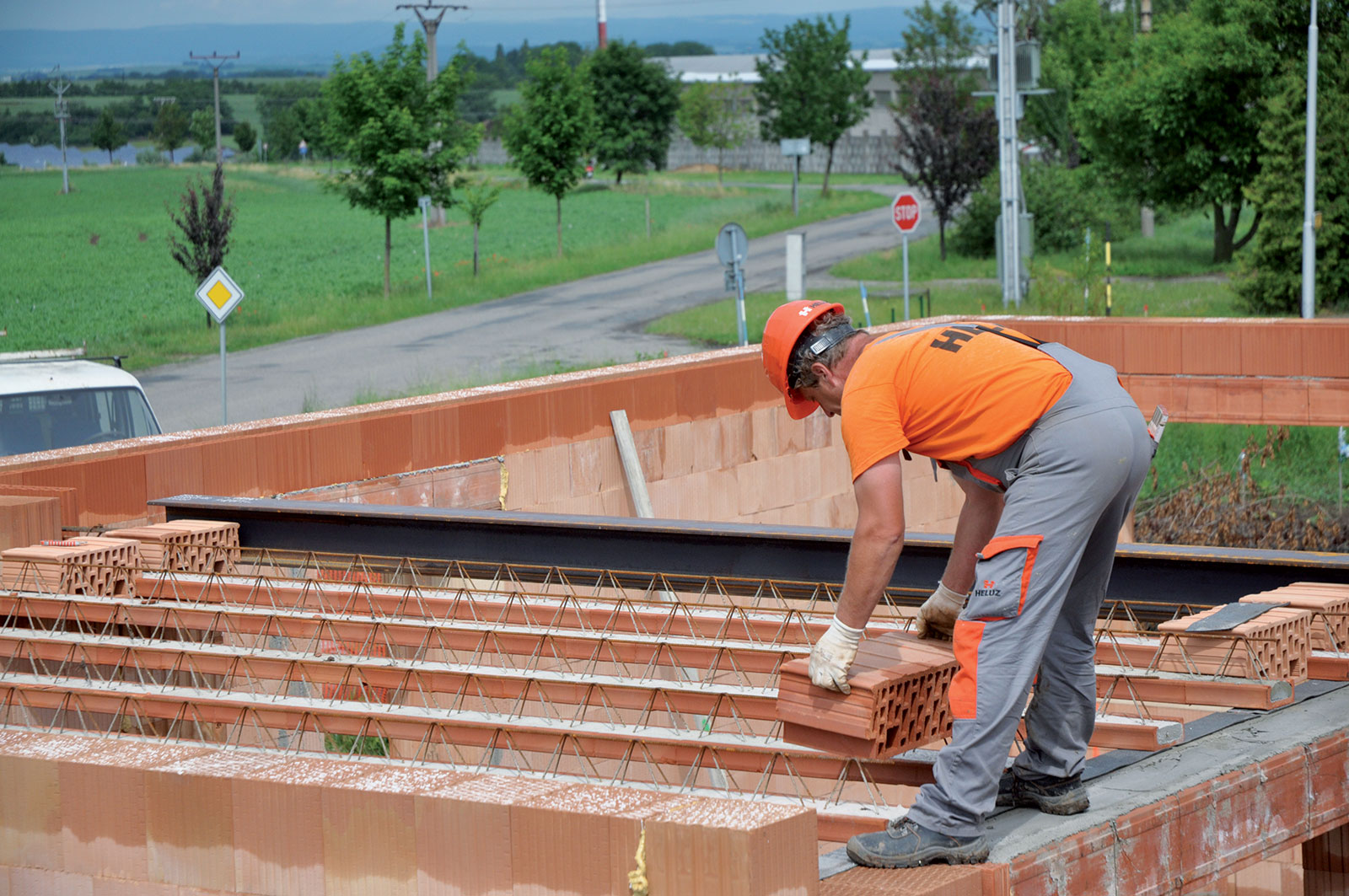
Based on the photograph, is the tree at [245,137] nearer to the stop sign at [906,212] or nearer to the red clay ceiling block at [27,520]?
the stop sign at [906,212]

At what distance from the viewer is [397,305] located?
3656 centimetres

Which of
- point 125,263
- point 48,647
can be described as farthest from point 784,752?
point 125,263

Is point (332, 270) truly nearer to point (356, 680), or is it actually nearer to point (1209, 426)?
point (1209, 426)

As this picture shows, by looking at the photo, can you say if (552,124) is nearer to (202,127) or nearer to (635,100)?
(202,127)

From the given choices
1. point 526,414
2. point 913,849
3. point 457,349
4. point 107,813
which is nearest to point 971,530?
Answer: point 913,849

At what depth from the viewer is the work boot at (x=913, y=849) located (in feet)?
13.6

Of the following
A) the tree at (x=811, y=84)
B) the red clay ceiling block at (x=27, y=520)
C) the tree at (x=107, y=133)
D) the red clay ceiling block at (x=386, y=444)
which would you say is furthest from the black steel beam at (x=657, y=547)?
the tree at (x=107, y=133)

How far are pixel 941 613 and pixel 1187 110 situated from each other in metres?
34.3

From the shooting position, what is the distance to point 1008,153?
29.1 m

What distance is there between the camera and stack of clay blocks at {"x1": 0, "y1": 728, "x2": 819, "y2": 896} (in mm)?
3725

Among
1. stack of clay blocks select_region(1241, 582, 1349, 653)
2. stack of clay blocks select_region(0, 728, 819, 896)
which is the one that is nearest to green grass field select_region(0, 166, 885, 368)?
stack of clay blocks select_region(0, 728, 819, 896)

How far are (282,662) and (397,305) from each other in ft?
102

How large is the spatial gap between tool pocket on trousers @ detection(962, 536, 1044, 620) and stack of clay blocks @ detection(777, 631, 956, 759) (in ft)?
0.95

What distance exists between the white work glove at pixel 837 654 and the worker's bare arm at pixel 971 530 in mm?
560
